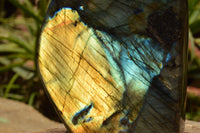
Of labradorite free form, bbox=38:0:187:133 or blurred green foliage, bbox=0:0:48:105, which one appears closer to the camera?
labradorite free form, bbox=38:0:187:133

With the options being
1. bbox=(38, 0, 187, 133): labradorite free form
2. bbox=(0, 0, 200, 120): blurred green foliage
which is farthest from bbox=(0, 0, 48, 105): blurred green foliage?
bbox=(38, 0, 187, 133): labradorite free form

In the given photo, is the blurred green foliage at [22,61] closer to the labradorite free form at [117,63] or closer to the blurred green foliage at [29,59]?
the blurred green foliage at [29,59]

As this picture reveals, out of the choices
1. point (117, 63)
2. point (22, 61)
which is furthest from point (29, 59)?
point (117, 63)

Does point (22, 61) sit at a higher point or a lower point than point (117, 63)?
lower

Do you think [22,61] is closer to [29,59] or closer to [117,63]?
[29,59]

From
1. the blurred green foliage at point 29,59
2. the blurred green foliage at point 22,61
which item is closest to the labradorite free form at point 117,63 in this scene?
the blurred green foliage at point 29,59

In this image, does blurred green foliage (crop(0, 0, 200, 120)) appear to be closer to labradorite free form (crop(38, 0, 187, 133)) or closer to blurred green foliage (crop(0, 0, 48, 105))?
blurred green foliage (crop(0, 0, 48, 105))

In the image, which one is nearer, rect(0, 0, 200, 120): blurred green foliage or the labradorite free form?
the labradorite free form

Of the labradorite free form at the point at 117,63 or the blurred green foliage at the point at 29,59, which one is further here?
the blurred green foliage at the point at 29,59
